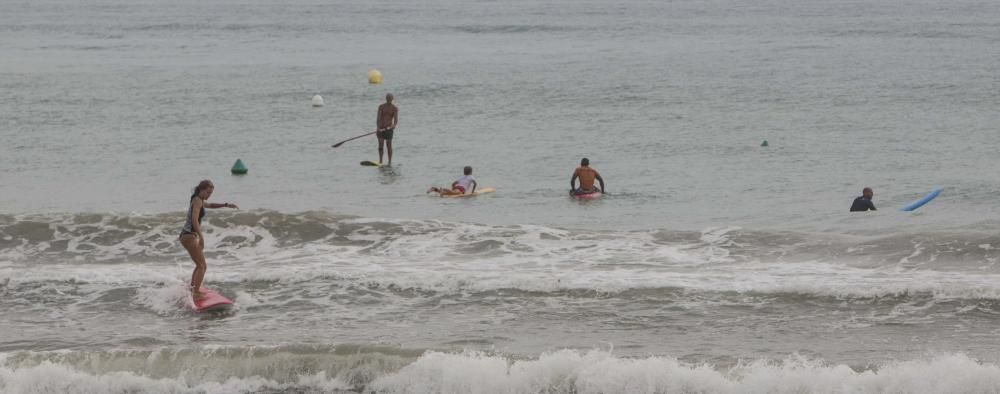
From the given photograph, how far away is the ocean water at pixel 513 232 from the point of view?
1267 centimetres

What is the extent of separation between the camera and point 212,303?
14992 millimetres

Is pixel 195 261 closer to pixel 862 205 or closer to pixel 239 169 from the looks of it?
pixel 862 205

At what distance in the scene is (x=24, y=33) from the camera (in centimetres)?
8738

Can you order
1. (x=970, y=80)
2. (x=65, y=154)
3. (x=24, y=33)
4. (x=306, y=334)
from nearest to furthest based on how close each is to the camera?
(x=306, y=334) → (x=65, y=154) → (x=970, y=80) → (x=24, y=33)

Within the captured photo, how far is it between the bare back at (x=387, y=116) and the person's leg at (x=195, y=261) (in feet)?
46.7

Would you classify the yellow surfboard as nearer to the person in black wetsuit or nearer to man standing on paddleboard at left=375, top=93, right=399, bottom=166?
man standing on paddleboard at left=375, top=93, right=399, bottom=166

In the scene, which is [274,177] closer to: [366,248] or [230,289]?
[366,248]

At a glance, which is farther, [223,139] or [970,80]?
[970,80]

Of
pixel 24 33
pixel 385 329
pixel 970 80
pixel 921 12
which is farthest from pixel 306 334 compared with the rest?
pixel 921 12

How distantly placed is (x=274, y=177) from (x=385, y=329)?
14189 millimetres

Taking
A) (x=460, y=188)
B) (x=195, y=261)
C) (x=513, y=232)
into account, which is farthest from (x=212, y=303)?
(x=460, y=188)

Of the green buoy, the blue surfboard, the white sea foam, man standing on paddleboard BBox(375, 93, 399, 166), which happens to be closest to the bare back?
man standing on paddleboard BBox(375, 93, 399, 166)

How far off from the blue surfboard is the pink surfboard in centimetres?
1315

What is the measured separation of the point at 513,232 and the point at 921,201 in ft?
28.0
